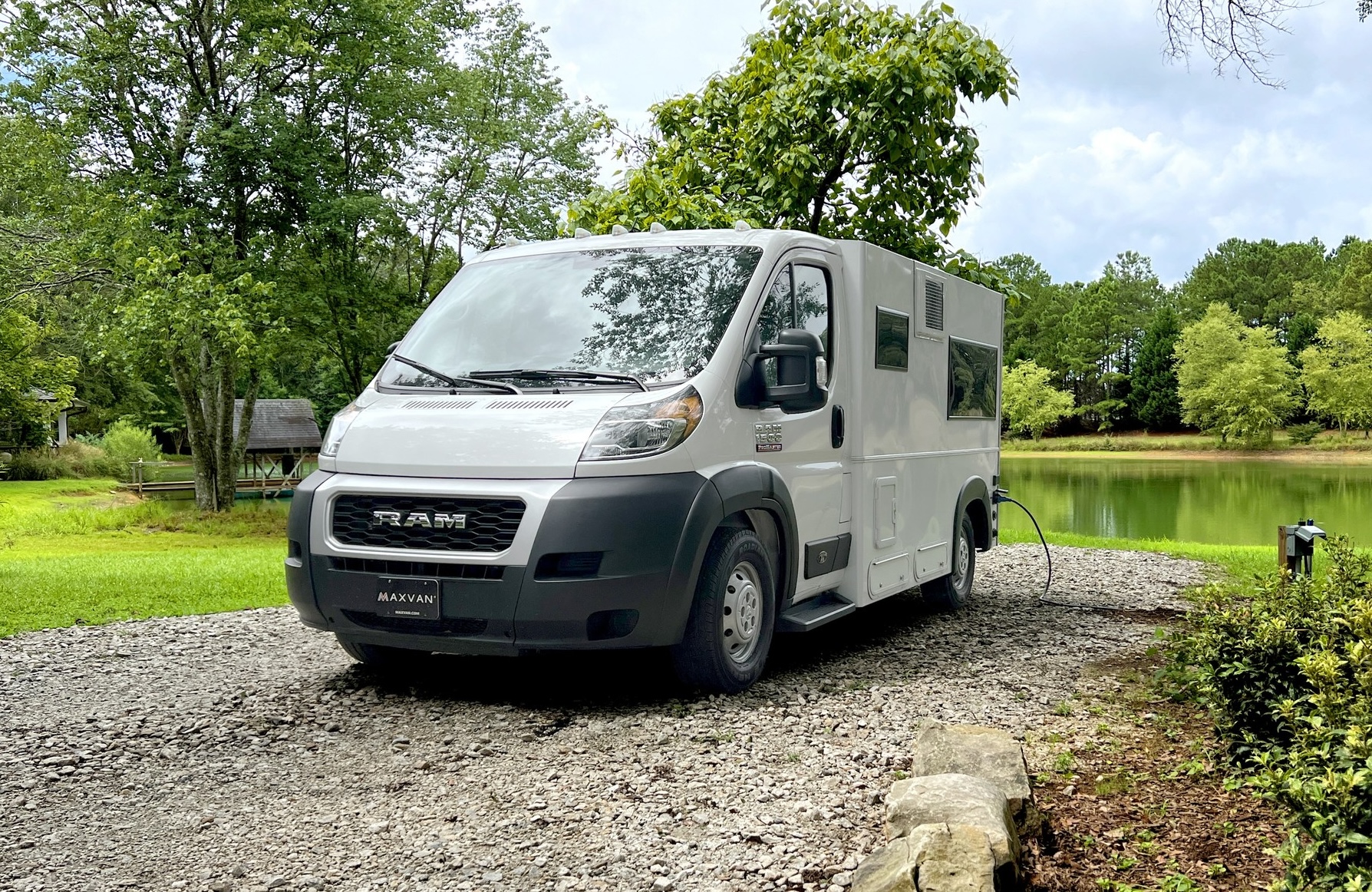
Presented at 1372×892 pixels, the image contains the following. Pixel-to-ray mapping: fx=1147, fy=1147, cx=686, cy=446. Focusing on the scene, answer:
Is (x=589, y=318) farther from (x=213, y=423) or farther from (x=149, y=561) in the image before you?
(x=213, y=423)

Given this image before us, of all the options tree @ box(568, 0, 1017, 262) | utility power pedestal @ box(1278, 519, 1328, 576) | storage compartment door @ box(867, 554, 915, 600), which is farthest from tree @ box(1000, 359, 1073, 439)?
storage compartment door @ box(867, 554, 915, 600)

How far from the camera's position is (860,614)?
30.4 ft

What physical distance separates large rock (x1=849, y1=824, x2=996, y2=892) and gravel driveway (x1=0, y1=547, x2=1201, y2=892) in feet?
0.96

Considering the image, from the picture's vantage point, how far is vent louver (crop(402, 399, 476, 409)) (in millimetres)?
5762

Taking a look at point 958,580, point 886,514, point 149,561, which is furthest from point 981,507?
point 149,561

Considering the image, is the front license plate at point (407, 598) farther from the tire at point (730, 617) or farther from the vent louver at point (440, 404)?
the tire at point (730, 617)

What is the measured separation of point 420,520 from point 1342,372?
212 feet

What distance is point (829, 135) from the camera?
10.8 metres

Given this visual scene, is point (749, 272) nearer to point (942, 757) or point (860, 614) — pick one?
point (942, 757)

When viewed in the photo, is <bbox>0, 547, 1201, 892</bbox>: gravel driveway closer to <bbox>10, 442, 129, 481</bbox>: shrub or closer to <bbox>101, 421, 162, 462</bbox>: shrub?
<bbox>10, 442, 129, 481</bbox>: shrub

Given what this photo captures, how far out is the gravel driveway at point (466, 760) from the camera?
155 inches

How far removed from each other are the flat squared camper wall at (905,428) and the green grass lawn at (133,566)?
563cm

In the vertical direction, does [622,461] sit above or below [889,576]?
above

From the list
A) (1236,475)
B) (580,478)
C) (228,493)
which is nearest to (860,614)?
(580,478)
